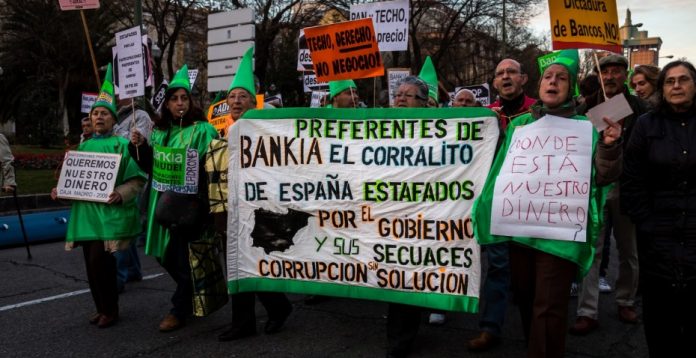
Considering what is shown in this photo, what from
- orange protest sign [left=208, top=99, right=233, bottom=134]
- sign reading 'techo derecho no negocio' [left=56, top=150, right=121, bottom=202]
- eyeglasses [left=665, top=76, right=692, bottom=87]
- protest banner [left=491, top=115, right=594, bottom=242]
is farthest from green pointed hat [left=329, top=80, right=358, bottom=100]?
eyeglasses [left=665, top=76, right=692, bottom=87]

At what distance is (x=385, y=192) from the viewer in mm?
4004

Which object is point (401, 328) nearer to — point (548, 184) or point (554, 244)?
point (554, 244)

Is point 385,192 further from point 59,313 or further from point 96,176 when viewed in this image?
point 59,313

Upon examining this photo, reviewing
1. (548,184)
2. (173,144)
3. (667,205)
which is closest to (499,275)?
(548,184)

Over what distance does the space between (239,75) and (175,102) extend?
52 centimetres

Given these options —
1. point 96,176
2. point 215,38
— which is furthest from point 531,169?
point 215,38

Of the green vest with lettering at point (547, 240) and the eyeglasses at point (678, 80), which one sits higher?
the eyeglasses at point (678, 80)

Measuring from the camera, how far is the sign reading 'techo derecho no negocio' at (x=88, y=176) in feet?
15.9

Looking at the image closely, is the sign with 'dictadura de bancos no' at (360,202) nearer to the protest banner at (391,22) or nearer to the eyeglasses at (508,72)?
the eyeglasses at (508,72)

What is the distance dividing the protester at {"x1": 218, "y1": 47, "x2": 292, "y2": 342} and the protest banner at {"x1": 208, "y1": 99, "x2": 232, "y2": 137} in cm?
312

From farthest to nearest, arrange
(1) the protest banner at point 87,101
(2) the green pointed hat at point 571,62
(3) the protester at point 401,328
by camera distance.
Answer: (1) the protest banner at point 87,101 < (3) the protester at point 401,328 < (2) the green pointed hat at point 571,62

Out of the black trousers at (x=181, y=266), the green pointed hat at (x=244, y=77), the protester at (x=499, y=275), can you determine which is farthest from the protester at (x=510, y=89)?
the black trousers at (x=181, y=266)

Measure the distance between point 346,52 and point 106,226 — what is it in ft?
7.96

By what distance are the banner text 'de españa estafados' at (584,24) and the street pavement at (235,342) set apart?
204cm
